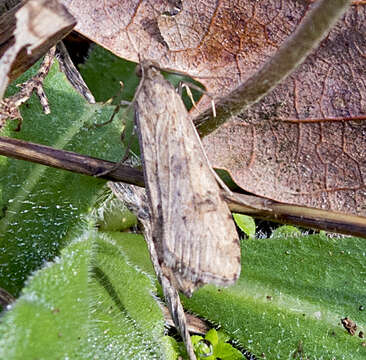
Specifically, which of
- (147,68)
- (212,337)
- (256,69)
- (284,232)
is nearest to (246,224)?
(284,232)

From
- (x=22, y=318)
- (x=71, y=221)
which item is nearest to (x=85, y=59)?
(x=71, y=221)

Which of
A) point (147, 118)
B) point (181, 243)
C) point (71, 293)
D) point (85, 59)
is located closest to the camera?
point (71, 293)

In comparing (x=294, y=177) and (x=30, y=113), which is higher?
(x=30, y=113)

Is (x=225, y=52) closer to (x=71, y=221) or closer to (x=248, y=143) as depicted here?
(x=248, y=143)

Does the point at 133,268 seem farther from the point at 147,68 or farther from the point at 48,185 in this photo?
the point at 147,68

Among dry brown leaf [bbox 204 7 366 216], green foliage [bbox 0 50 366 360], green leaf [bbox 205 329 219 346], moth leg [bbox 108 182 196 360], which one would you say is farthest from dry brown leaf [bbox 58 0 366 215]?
green leaf [bbox 205 329 219 346]
